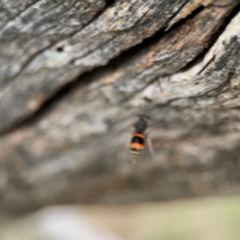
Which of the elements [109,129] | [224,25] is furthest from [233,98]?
[109,129]

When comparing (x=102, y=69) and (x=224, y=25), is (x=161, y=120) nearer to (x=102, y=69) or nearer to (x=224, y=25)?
(x=102, y=69)

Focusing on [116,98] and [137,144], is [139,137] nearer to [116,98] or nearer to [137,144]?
[137,144]

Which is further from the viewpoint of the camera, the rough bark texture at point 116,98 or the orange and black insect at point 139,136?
the orange and black insect at point 139,136

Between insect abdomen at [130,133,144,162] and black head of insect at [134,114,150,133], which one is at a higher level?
black head of insect at [134,114,150,133]

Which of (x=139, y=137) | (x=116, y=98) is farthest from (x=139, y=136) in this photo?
(x=116, y=98)

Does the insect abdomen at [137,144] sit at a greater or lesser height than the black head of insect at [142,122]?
lesser

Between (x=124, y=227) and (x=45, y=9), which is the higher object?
(x=45, y=9)

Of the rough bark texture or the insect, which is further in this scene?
the insect
